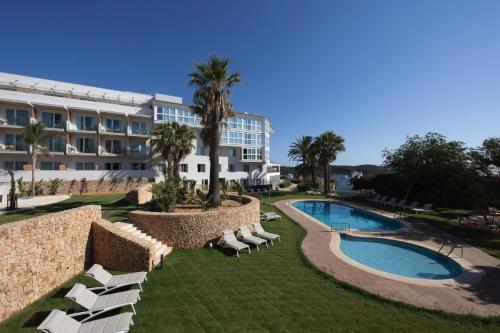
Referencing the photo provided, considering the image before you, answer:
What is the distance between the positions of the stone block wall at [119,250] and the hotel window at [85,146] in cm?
2572

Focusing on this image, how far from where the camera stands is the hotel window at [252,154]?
3975 cm

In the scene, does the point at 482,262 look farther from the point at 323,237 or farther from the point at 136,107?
the point at 136,107

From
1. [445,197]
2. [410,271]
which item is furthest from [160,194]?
[445,197]

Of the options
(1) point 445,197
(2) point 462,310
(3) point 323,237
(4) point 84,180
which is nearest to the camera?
(2) point 462,310

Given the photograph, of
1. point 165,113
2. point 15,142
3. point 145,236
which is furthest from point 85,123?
point 145,236

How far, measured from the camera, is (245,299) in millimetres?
7293

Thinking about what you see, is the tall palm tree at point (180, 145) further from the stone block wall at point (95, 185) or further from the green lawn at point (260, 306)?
the green lawn at point (260, 306)

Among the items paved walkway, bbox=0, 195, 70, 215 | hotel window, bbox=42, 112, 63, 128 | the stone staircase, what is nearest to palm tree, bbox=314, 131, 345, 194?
the stone staircase

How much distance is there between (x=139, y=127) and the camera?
111ft

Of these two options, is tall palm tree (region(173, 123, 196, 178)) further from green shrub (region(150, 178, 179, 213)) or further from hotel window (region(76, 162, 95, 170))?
hotel window (region(76, 162, 95, 170))

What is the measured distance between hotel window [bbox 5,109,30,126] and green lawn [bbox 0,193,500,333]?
97.0 ft

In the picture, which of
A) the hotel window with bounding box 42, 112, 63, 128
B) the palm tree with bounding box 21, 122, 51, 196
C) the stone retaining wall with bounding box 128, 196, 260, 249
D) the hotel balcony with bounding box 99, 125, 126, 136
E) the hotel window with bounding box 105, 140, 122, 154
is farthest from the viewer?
the hotel window with bounding box 105, 140, 122, 154

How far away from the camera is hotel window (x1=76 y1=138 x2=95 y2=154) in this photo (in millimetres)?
30719

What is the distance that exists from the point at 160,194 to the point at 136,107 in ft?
79.3
